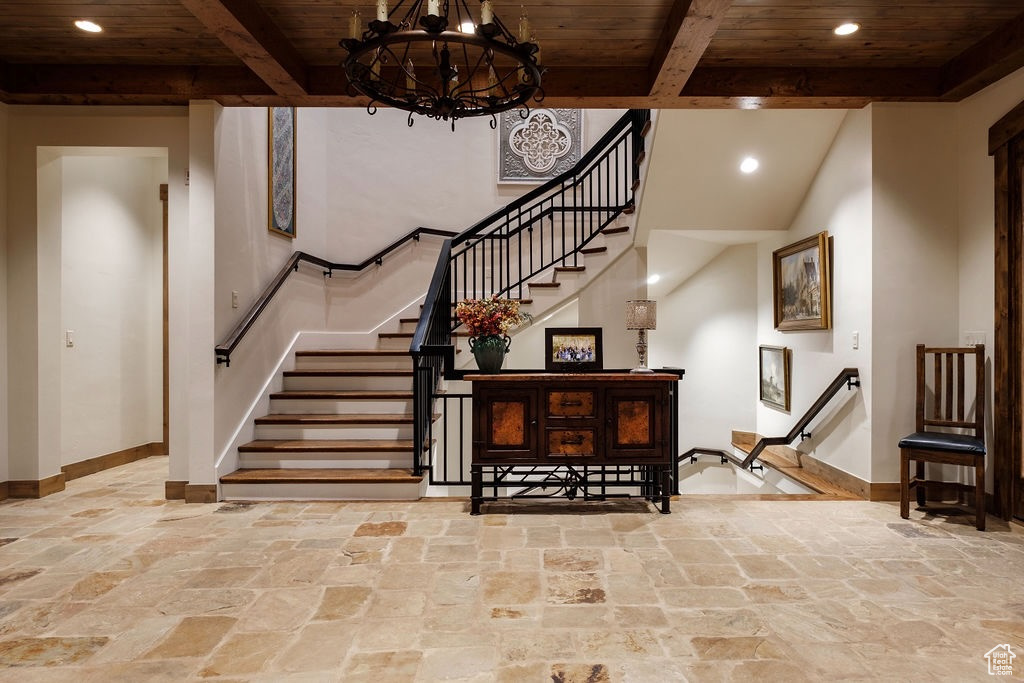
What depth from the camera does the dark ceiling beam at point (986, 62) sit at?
331 cm

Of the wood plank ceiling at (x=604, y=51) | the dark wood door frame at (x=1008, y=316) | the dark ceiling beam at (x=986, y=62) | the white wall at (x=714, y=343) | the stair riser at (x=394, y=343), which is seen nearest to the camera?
the wood plank ceiling at (x=604, y=51)

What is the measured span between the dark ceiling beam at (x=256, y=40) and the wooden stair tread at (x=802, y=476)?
Answer: 484 cm

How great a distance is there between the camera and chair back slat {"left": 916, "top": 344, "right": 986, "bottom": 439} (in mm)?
3656

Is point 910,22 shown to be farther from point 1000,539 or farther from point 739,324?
point 739,324

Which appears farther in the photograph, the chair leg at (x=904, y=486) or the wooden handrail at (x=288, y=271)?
the wooden handrail at (x=288, y=271)

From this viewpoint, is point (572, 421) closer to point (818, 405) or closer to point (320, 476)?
point (320, 476)

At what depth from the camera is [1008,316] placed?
3.55m

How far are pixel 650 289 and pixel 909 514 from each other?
13.2 ft

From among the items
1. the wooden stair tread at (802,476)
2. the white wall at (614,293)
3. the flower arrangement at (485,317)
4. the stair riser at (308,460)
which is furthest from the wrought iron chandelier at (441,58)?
the wooden stair tread at (802,476)

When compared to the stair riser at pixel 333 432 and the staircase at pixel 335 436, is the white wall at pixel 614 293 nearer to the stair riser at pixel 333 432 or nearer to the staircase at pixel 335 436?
the staircase at pixel 335 436

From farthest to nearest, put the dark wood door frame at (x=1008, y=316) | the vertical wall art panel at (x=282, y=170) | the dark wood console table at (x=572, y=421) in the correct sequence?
the vertical wall art panel at (x=282, y=170) < the dark wood console table at (x=572, y=421) < the dark wood door frame at (x=1008, y=316)

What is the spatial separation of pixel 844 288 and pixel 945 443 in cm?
140

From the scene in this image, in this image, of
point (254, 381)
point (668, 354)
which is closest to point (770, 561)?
point (254, 381)

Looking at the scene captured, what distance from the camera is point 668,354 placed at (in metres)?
7.24
